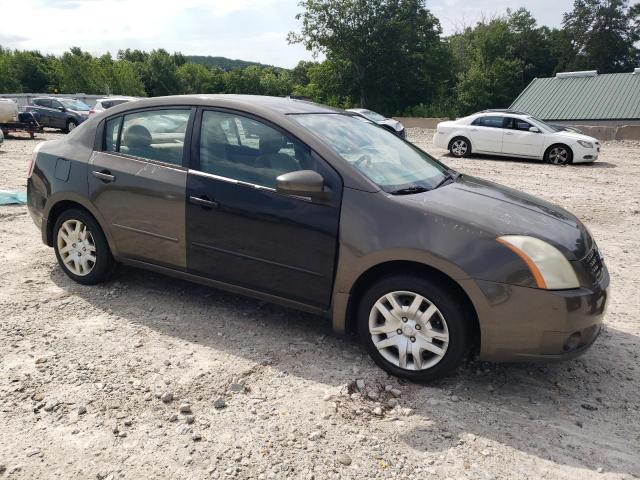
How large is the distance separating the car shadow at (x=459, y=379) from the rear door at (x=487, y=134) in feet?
40.8

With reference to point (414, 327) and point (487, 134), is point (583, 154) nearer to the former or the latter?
point (487, 134)

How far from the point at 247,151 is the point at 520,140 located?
13.3m

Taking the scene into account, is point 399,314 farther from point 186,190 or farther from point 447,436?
point 186,190

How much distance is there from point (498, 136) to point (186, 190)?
13.6 meters

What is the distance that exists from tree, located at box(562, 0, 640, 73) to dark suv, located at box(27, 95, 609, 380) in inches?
2506

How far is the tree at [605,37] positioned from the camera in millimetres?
58844

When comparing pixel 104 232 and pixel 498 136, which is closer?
pixel 104 232

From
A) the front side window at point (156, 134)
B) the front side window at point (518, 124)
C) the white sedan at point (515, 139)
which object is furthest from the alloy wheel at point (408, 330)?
the front side window at point (518, 124)

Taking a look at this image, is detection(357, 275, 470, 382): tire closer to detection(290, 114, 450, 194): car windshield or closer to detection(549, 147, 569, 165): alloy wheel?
detection(290, 114, 450, 194): car windshield

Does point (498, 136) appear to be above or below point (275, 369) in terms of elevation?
above

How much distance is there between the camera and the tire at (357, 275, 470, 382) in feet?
10.1

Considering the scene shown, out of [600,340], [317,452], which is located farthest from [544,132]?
[317,452]

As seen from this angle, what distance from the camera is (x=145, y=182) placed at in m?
4.05

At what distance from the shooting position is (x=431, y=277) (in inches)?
124
